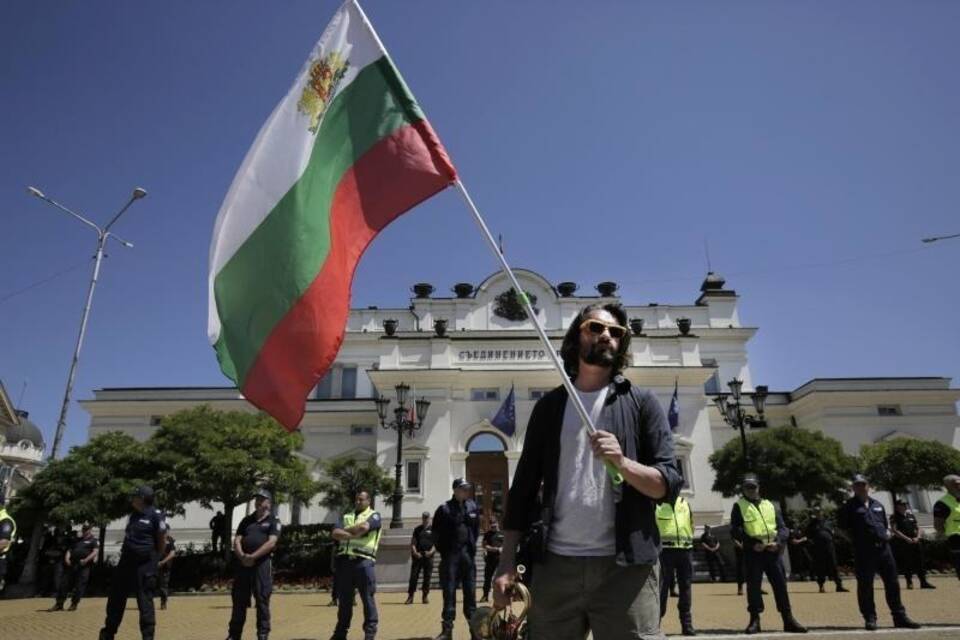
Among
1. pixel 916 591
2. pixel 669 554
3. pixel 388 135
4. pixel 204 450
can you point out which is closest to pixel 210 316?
pixel 388 135

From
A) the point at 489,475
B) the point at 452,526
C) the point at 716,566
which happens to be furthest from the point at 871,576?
the point at 489,475

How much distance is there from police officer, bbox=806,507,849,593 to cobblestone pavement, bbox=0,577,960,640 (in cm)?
63

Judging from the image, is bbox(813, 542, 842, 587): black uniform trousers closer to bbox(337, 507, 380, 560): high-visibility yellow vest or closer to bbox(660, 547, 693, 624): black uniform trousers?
bbox(660, 547, 693, 624): black uniform trousers

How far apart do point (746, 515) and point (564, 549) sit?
298 inches

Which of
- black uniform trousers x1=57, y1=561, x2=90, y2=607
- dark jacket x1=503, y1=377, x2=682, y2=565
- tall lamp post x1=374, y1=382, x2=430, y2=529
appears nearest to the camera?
dark jacket x1=503, y1=377, x2=682, y2=565

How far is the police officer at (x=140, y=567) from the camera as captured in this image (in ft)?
25.0

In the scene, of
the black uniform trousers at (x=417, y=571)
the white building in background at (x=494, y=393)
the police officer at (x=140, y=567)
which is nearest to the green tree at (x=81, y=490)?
the white building in background at (x=494, y=393)

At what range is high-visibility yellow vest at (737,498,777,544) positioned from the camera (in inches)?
356

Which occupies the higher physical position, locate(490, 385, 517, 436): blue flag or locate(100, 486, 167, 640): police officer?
locate(490, 385, 517, 436): blue flag

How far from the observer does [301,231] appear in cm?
459

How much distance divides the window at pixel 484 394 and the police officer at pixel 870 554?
74.1 ft

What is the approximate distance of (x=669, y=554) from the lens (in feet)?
31.6

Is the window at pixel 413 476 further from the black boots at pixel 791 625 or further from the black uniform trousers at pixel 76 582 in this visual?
the black boots at pixel 791 625

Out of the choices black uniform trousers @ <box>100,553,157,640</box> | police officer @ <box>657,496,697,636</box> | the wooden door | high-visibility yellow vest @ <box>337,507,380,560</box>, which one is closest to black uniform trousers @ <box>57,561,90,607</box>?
black uniform trousers @ <box>100,553,157,640</box>
